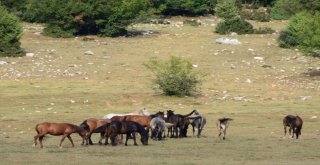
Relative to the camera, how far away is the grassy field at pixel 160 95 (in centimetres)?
2297

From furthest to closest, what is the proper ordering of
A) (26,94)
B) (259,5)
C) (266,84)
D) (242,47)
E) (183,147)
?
(259,5)
(242,47)
(266,84)
(26,94)
(183,147)

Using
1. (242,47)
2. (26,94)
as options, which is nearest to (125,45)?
(242,47)

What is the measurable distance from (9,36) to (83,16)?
8.90 m

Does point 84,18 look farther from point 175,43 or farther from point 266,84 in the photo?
point 266,84

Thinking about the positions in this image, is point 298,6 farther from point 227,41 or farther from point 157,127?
point 157,127

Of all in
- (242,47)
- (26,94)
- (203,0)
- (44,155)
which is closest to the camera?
(44,155)

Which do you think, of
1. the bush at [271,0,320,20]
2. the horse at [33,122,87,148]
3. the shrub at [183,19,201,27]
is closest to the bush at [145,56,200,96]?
the horse at [33,122,87,148]

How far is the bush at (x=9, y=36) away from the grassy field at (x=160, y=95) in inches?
46.5

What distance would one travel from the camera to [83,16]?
199 ft

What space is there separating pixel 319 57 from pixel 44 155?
32.3 metres

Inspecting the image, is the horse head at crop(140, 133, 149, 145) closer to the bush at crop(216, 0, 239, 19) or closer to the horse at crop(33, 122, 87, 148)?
the horse at crop(33, 122, 87, 148)

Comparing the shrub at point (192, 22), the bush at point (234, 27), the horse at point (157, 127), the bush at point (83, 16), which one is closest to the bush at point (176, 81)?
the horse at point (157, 127)

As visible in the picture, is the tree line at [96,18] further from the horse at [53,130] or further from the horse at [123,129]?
the horse at [53,130]

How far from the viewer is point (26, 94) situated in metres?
39.6
